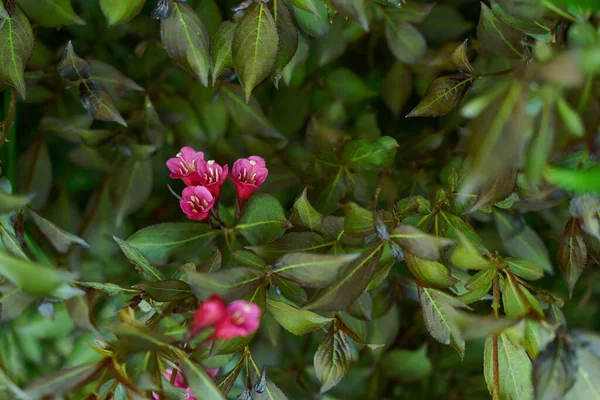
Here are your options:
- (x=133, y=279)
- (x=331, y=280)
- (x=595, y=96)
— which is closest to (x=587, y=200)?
(x=595, y=96)

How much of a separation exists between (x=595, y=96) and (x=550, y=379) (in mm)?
236

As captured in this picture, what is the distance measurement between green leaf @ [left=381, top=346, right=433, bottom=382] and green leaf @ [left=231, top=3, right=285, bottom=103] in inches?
21.9

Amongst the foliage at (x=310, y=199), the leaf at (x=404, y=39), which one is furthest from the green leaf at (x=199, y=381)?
the leaf at (x=404, y=39)

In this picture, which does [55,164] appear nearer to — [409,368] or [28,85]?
[28,85]

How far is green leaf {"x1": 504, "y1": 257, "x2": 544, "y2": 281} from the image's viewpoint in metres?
0.64

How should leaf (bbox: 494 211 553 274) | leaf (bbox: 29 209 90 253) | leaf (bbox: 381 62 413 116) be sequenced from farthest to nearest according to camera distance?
leaf (bbox: 381 62 413 116)
leaf (bbox: 494 211 553 274)
leaf (bbox: 29 209 90 253)

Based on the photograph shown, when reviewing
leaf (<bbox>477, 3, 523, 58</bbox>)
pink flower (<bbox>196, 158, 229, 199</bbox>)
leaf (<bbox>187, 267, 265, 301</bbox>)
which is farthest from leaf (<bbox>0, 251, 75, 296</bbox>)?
leaf (<bbox>477, 3, 523, 58</bbox>)

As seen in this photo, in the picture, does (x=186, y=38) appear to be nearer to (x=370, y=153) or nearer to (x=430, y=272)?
(x=370, y=153)

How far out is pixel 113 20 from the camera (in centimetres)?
68

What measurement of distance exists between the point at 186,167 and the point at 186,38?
15 centimetres

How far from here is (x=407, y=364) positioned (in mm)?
975

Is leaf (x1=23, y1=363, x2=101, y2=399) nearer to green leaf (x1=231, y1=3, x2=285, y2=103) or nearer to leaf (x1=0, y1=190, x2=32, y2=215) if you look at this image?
leaf (x1=0, y1=190, x2=32, y2=215)

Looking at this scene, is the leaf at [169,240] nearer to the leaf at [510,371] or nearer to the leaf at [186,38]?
the leaf at [186,38]

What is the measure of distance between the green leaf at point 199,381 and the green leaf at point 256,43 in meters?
0.28
